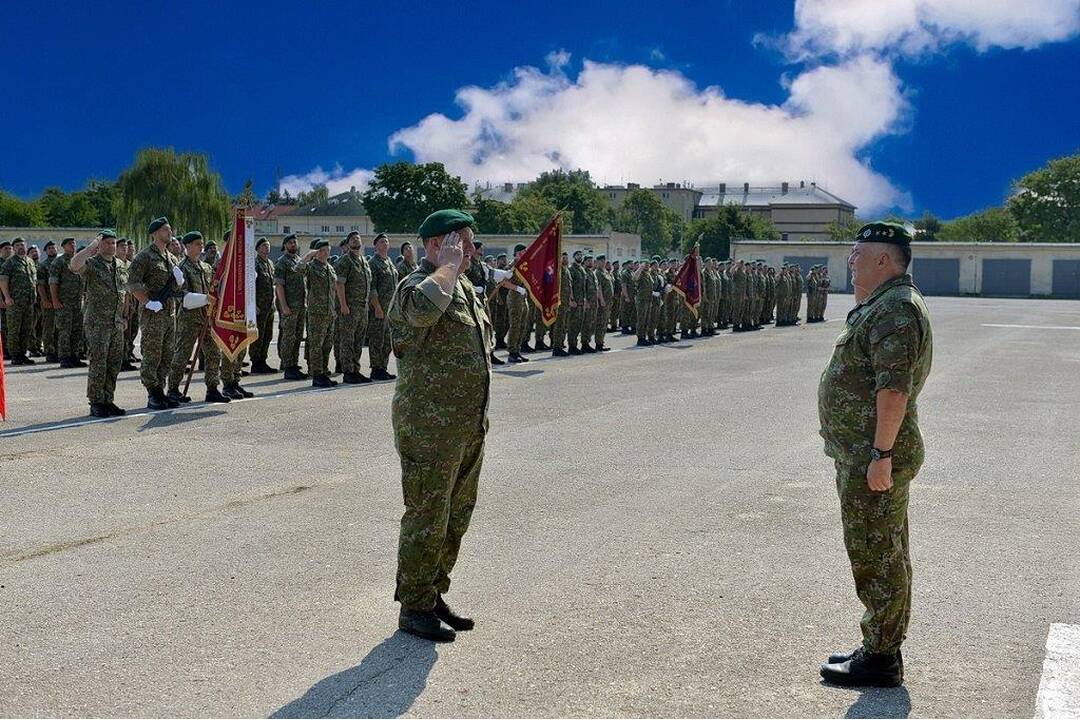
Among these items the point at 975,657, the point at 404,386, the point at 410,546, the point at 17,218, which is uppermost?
the point at 17,218

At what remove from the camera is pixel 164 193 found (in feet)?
245

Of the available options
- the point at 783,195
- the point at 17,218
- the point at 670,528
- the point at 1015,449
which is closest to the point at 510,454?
the point at 670,528

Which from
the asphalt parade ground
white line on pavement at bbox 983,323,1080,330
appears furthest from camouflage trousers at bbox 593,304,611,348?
white line on pavement at bbox 983,323,1080,330

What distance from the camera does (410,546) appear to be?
4.76 meters

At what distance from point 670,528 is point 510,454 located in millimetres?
2833

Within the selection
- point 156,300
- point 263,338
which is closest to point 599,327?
point 263,338

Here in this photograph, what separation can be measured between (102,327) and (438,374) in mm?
7941

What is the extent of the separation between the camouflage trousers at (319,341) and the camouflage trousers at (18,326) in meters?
6.37

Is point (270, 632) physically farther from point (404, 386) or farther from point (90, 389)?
point (90, 389)

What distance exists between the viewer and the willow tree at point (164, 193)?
7462 cm

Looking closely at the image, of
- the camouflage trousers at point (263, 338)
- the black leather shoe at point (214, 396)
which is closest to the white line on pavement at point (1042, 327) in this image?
the camouflage trousers at point (263, 338)

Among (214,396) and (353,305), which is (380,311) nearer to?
(353,305)

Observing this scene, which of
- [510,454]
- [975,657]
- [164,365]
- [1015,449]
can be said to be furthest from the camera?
[164,365]

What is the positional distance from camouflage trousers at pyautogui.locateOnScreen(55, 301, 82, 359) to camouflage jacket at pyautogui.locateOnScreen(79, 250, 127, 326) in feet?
20.5
